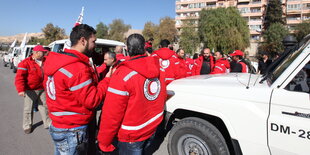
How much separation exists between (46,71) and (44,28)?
47.8 meters

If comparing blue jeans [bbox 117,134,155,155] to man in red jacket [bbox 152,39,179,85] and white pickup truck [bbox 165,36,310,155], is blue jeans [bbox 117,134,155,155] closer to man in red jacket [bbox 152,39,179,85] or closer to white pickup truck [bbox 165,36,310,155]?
white pickup truck [bbox 165,36,310,155]

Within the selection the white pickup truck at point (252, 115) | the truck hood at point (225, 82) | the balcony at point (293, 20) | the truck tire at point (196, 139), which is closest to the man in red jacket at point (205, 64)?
the truck hood at point (225, 82)

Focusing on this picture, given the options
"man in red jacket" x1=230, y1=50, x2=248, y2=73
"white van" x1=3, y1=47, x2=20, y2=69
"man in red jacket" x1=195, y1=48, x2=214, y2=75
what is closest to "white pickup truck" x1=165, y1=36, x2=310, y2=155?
"man in red jacket" x1=230, y1=50, x2=248, y2=73

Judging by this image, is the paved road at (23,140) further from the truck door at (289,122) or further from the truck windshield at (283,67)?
the truck windshield at (283,67)

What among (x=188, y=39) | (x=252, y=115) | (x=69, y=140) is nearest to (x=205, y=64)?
(x=252, y=115)

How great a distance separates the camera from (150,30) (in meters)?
53.2

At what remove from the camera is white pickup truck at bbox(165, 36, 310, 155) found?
170 cm

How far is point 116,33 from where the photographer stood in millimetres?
59531

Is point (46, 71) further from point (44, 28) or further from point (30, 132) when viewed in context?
point (44, 28)

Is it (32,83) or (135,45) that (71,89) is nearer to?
(135,45)

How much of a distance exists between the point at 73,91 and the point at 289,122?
6.56 feet

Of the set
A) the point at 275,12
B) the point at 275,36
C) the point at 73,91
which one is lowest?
the point at 73,91

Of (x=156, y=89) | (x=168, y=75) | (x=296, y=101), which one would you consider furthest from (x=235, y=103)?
(x=168, y=75)

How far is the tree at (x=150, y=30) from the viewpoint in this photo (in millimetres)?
53097
